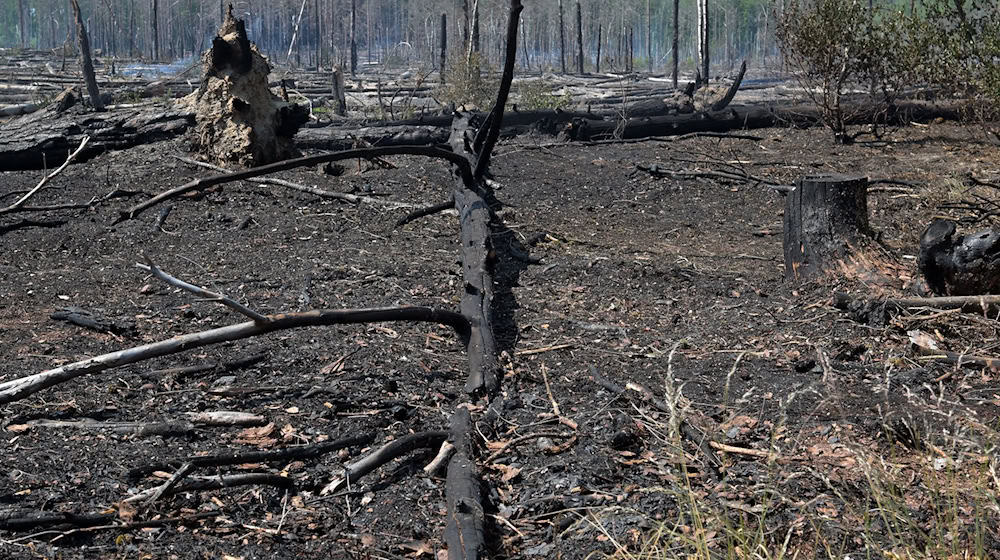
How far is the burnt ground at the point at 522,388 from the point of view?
2742mm

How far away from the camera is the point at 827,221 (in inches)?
217

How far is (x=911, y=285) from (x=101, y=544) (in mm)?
4370

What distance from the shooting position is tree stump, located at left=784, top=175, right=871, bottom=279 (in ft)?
17.9

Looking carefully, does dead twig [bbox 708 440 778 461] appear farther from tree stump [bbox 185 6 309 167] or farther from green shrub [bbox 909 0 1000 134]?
green shrub [bbox 909 0 1000 134]

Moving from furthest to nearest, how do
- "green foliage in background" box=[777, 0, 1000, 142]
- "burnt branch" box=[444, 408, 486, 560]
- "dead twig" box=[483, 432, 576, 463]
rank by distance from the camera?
"green foliage in background" box=[777, 0, 1000, 142] < "dead twig" box=[483, 432, 576, 463] < "burnt branch" box=[444, 408, 486, 560]

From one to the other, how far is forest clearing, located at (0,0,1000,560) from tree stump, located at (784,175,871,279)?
18 millimetres

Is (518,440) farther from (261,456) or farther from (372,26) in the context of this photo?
(372,26)

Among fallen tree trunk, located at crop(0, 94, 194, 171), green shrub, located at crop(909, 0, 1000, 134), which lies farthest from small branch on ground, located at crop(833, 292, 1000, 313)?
fallen tree trunk, located at crop(0, 94, 194, 171)

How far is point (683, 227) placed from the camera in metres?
8.30

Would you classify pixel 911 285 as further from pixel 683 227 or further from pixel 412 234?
pixel 412 234

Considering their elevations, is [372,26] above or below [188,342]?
above

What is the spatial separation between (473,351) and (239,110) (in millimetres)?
5896

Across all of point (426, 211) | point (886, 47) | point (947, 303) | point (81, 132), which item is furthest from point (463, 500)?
point (886, 47)

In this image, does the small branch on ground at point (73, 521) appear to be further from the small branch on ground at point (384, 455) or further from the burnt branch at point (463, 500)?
the burnt branch at point (463, 500)
